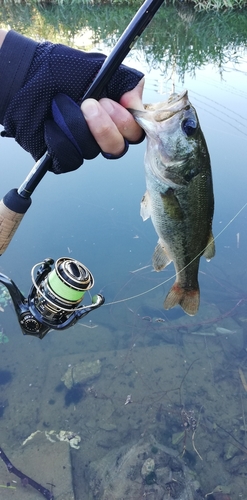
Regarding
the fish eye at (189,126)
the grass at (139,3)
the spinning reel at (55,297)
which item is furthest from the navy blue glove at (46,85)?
the grass at (139,3)

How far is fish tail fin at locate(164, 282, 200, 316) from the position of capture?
230cm

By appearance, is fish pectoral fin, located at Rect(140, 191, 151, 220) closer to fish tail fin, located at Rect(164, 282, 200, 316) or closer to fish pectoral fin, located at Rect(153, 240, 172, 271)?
fish pectoral fin, located at Rect(153, 240, 172, 271)

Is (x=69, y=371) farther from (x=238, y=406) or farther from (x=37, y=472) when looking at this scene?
(x=238, y=406)

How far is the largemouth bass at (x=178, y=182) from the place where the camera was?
5.38 ft

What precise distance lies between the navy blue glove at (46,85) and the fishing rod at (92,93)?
84mm

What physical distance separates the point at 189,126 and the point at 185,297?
1048mm

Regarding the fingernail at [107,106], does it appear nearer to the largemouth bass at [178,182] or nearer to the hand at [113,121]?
the hand at [113,121]

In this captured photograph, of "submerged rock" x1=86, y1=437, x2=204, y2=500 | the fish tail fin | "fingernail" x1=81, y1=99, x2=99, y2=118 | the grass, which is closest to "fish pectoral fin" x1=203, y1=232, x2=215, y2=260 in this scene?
the fish tail fin

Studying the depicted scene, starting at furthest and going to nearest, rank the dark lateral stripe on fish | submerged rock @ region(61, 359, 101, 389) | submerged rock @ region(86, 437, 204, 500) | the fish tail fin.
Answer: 1. submerged rock @ region(61, 359, 101, 389)
2. submerged rock @ region(86, 437, 204, 500)
3. the fish tail fin
4. the dark lateral stripe on fish

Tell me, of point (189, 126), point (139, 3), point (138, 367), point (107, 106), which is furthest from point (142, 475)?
point (139, 3)

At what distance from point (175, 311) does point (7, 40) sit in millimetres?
3014

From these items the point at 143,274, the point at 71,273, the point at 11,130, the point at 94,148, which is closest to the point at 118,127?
the point at 94,148

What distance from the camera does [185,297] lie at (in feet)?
7.59

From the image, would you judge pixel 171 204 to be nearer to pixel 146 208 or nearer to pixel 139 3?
pixel 146 208
